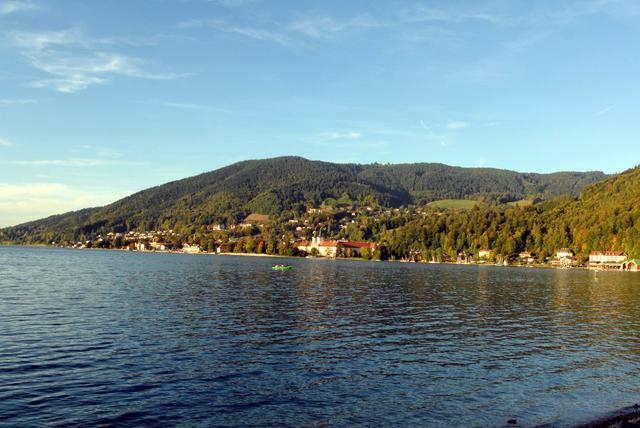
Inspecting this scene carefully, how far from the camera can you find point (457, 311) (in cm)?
6109

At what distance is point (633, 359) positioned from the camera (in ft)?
124

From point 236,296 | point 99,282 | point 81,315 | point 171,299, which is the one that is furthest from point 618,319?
point 99,282

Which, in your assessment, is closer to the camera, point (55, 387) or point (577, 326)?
point (55, 387)

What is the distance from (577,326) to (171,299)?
1806 inches

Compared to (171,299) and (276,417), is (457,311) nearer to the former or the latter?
(171,299)

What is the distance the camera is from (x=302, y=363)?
32.9 m

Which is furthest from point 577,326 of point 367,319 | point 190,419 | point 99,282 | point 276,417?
point 99,282

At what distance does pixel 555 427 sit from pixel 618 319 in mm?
41142

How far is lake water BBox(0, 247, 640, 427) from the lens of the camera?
78.7ft

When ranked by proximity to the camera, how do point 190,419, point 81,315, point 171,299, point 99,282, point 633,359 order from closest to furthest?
point 190,419 → point 633,359 → point 81,315 → point 171,299 → point 99,282

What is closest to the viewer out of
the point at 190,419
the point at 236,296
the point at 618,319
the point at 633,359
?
the point at 190,419

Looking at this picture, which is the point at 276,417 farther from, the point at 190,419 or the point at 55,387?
the point at 55,387

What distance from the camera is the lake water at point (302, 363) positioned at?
24.0 m

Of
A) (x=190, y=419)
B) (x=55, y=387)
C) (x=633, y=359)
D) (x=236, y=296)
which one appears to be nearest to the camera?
(x=190, y=419)
